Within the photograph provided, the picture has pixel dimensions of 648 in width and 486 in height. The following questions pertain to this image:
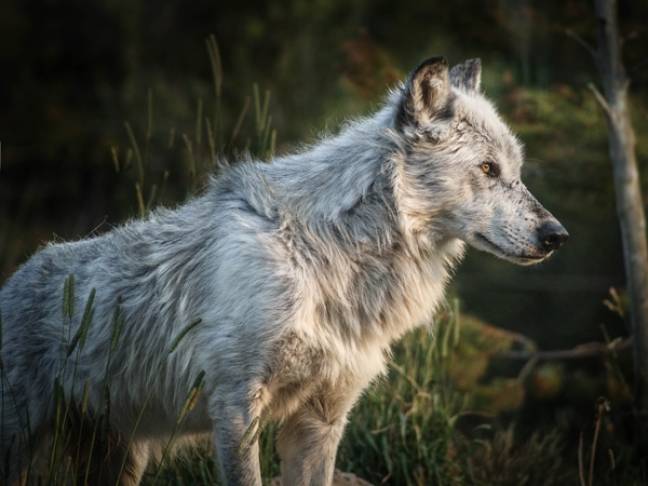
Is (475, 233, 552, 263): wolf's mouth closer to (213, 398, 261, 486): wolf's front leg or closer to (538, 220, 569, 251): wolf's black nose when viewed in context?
(538, 220, 569, 251): wolf's black nose

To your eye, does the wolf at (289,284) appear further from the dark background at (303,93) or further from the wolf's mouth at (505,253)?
the dark background at (303,93)

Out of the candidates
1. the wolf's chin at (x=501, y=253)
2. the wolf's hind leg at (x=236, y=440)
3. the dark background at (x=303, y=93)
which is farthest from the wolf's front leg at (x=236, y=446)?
the dark background at (x=303, y=93)

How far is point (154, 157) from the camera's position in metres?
14.8

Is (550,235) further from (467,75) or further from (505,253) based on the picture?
(467,75)

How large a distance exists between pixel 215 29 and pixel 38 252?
14035mm

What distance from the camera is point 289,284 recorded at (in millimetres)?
4191

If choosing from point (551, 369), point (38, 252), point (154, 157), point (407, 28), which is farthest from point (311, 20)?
point (38, 252)

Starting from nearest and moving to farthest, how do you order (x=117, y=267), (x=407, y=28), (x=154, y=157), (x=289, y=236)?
(x=289, y=236)
(x=117, y=267)
(x=154, y=157)
(x=407, y=28)

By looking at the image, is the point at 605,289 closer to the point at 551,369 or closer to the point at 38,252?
the point at 551,369

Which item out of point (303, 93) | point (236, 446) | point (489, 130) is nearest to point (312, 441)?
point (236, 446)

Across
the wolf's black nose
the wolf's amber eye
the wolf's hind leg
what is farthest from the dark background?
the wolf's hind leg

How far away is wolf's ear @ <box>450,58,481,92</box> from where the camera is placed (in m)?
4.93

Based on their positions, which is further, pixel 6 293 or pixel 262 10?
pixel 262 10

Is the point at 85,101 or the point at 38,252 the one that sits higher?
the point at 85,101
